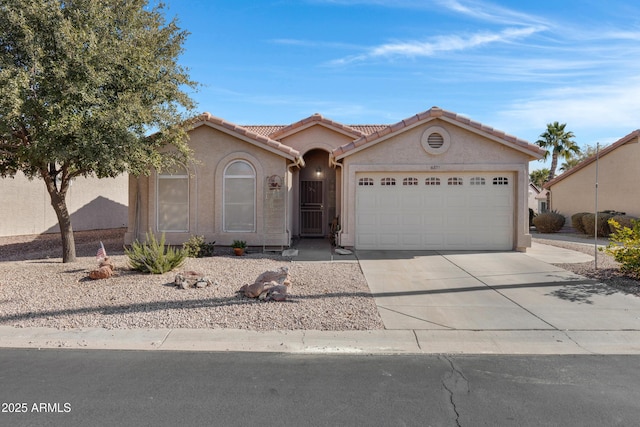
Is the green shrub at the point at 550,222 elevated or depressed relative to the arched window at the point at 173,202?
depressed

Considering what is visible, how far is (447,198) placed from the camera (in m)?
12.5

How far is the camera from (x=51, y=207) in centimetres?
1812

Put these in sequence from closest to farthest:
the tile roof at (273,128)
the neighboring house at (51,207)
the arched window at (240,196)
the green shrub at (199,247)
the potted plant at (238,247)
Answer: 1. the green shrub at (199,247)
2. the potted plant at (238,247)
3. the arched window at (240,196)
4. the neighboring house at (51,207)
5. the tile roof at (273,128)

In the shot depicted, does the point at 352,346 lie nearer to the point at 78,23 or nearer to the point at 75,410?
the point at 75,410

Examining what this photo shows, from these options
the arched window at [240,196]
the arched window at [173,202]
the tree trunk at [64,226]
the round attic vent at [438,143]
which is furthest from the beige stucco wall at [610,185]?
the tree trunk at [64,226]

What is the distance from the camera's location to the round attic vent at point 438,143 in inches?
483

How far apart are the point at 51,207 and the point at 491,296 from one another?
1853cm

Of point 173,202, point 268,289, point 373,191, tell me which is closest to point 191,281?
point 268,289

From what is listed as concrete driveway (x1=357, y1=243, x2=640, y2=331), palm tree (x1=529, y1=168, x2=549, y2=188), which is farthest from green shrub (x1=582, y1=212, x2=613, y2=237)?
palm tree (x1=529, y1=168, x2=549, y2=188)

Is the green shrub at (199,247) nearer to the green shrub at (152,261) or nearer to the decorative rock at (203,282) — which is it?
the green shrub at (152,261)

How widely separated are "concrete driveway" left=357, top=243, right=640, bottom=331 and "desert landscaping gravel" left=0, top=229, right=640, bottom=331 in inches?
18.3

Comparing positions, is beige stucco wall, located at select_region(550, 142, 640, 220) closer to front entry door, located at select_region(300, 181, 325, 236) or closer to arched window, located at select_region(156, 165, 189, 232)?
front entry door, located at select_region(300, 181, 325, 236)

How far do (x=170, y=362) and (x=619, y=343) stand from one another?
5.68 meters

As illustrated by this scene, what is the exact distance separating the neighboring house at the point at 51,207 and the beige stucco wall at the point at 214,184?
7.74 m
